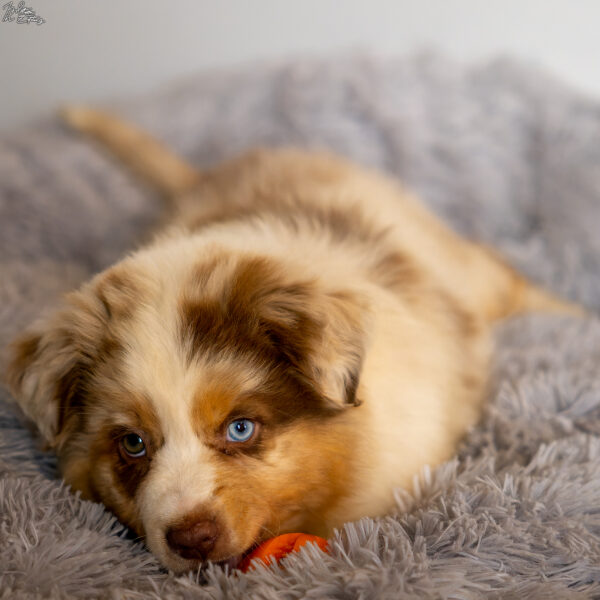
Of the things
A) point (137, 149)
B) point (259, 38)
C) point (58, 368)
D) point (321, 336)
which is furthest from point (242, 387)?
point (259, 38)

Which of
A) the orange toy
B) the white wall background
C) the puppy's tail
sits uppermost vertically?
the white wall background

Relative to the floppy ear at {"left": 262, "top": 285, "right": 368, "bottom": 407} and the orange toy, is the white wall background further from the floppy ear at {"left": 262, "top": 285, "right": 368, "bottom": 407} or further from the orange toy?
the orange toy

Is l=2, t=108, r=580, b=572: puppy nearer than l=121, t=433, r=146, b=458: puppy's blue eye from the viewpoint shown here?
Yes

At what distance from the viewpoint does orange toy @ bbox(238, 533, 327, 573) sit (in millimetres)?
1764

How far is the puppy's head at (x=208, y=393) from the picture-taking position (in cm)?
172

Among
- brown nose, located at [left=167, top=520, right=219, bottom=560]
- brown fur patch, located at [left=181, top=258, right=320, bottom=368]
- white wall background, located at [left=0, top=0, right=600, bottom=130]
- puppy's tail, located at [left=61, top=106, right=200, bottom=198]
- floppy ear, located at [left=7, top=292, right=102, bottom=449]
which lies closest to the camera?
brown nose, located at [left=167, top=520, right=219, bottom=560]

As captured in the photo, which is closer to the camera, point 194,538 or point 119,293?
point 194,538

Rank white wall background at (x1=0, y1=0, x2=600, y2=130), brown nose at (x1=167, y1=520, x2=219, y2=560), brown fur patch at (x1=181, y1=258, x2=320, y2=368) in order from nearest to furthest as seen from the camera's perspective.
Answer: brown nose at (x1=167, y1=520, x2=219, y2=560) < brown fur patch at (x1=181, y1=258, x2=320, y2=368) < white wall background at (x1=0, y1=0, x2=600, y2=130)

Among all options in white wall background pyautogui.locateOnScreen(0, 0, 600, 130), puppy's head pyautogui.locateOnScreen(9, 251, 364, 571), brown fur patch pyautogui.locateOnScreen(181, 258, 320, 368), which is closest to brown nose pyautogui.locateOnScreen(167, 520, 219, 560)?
puppy's head pyautogui.locateOnScreen(9, 251, 364, 571)

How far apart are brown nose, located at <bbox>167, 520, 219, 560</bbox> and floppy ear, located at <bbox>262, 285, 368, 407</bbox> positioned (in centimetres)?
42

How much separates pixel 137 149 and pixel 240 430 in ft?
7.71

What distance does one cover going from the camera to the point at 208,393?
1736 mm

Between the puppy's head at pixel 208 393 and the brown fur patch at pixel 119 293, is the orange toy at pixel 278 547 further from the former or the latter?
the brown fur patch at pixel 119 293

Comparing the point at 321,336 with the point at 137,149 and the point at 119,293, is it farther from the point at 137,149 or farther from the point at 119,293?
the point at 137,149
